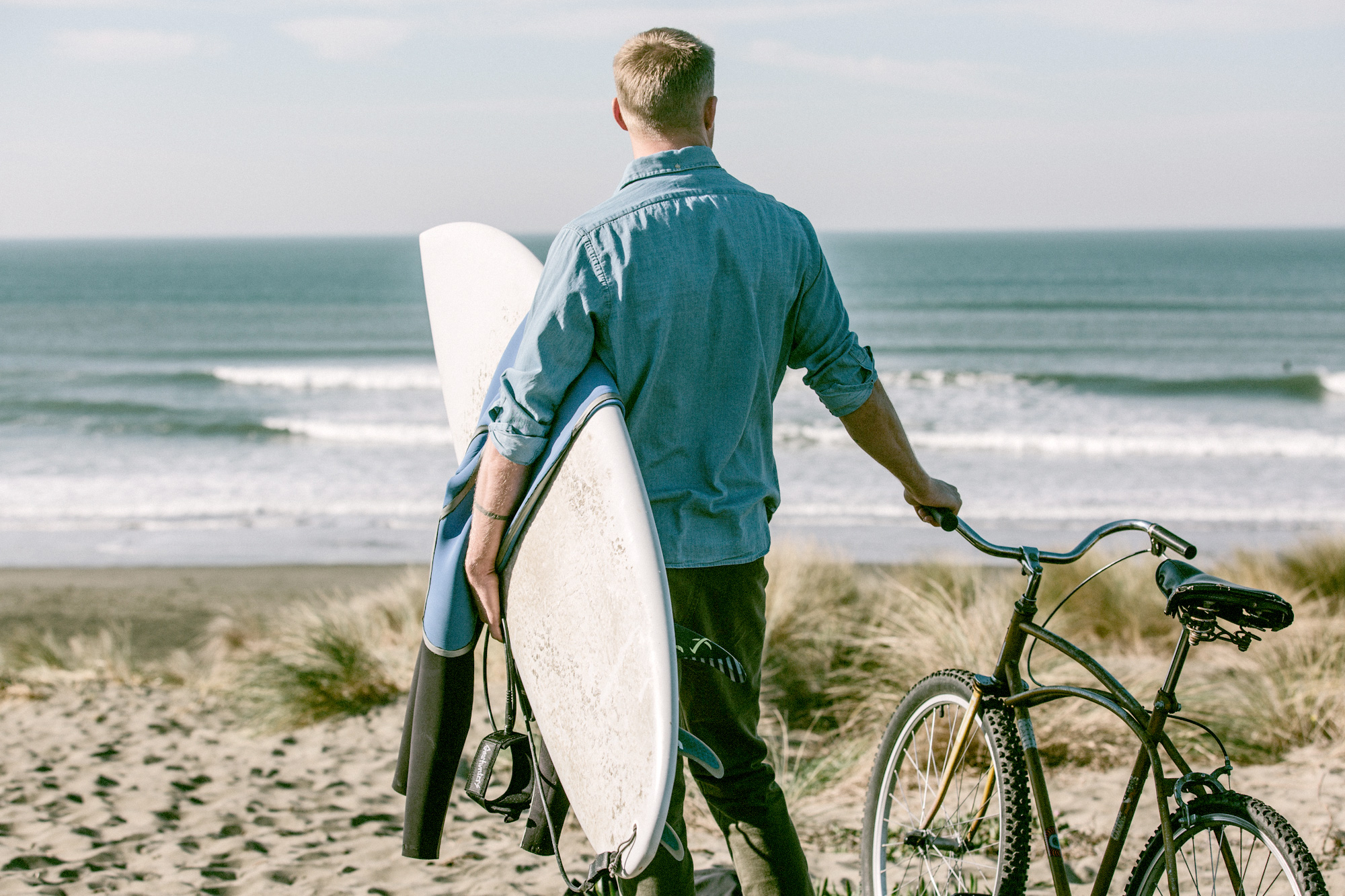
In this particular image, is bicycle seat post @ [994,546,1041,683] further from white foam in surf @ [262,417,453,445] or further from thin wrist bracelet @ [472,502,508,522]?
white foam in surf @ [262,417,453,445]

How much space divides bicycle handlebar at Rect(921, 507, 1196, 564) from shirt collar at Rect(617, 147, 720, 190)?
0.80m

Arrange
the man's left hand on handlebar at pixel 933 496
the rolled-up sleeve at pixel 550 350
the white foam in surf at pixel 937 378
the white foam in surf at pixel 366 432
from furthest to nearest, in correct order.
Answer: the white foam in surf at pixel 937 378 < the white foam in surf at pixel 366 432 < the man's left hand on handlebar at pixel 933 496 < the rolled-up sleeve at pixel 550 350

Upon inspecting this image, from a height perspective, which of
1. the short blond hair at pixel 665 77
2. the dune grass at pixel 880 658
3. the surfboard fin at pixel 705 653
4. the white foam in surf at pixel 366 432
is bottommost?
the white foam in surf at pixel 366 432

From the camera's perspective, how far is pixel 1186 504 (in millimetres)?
11367

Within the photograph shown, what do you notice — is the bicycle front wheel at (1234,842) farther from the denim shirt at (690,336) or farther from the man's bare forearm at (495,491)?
the man's bare forearm at (495,491)

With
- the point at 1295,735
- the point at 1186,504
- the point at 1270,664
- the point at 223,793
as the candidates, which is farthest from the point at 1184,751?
the point at 1186,504

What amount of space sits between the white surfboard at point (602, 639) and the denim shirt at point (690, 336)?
3.8 inches

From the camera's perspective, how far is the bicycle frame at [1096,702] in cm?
164

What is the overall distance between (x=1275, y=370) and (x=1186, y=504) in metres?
14.8

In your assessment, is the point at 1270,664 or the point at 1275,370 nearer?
the point at 1270,664

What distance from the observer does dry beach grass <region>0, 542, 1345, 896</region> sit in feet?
10.6

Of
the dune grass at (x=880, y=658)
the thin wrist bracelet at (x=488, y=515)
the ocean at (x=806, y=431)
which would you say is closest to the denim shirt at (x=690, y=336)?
the thin wrist bracelet at (x=488, y=515)

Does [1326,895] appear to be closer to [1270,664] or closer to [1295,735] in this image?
[1295,735]

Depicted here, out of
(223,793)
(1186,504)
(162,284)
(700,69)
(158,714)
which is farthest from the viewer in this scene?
(162,284)
